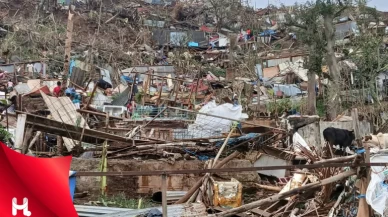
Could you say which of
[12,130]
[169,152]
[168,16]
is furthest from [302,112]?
[168,16]

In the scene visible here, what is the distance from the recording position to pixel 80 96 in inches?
487

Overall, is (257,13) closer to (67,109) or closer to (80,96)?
(80,96)

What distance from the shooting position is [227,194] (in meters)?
6.54

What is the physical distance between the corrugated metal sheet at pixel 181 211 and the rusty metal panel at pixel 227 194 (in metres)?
0.33

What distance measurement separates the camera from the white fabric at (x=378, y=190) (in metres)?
4.11

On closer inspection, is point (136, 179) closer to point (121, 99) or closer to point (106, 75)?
point (121, 99)

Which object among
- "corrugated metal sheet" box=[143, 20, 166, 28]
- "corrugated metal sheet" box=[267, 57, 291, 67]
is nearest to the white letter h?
"corrugated metal sheet" box=[267, 57, 291, 67]

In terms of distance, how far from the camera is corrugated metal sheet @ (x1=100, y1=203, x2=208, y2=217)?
5.56 metres

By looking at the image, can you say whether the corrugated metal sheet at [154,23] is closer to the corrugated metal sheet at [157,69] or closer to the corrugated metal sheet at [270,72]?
the corrugated metal sheet at [157,69]

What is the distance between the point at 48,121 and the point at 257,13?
27.4 metres

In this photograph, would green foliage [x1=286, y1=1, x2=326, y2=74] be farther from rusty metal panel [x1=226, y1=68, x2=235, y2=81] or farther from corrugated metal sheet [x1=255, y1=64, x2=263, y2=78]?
corrugated metal sheet [x1=255, y1=64, x2=263, y2=78]

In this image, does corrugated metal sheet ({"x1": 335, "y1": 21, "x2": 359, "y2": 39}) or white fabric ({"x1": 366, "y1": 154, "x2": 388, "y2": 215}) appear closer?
white fabric ({"x1": 366, "y1": 154, "x2": 388, "y2": 215})

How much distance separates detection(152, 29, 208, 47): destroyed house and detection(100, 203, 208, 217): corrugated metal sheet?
21208 mm

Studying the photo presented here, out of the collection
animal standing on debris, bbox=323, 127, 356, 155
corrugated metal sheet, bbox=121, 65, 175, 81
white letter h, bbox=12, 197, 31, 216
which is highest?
corrugated metal sheet, bbox=121, 65, 175, 81
